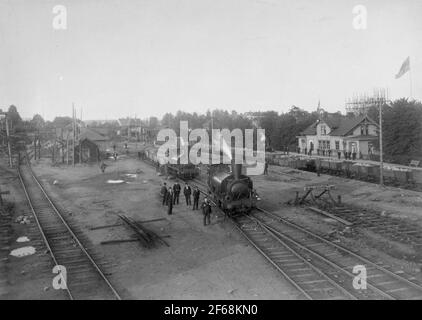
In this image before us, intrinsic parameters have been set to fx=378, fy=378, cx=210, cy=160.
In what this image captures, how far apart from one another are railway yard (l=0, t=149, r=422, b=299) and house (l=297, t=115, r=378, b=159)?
72.1ft

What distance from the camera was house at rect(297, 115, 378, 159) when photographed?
4775cm

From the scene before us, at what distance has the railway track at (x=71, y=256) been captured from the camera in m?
11.5

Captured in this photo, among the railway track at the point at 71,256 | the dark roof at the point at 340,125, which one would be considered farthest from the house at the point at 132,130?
the railway track at the point at 71,256

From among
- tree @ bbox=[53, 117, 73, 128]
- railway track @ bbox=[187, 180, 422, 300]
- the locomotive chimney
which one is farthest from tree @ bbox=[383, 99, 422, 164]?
tree @ bbox=[53, 117, 73, 128]

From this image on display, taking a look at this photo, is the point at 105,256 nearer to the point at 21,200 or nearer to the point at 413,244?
the point at 413,244

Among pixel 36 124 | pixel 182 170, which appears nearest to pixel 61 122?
pixel 36 124

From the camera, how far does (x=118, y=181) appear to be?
114ft

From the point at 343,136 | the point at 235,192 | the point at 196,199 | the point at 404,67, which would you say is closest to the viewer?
the point at 235,192

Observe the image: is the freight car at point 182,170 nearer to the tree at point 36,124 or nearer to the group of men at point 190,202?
the group of men at point 190,202

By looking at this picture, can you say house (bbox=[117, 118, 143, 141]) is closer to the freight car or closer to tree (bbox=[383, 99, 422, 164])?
the freight car

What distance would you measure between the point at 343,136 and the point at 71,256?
4151 cm

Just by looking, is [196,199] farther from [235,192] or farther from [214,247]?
[214,247]

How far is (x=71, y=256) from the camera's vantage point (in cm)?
1468
